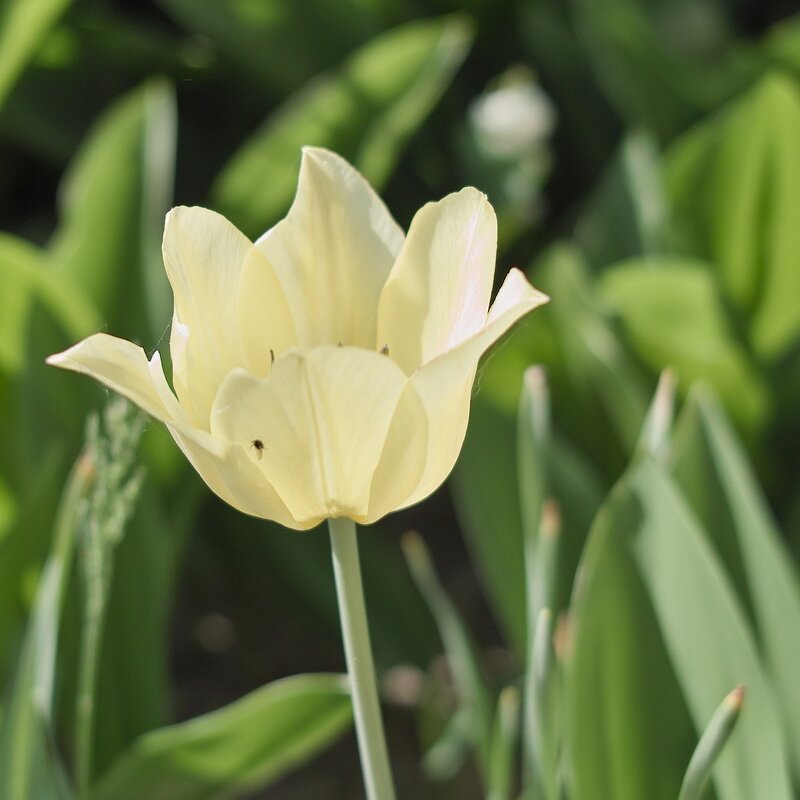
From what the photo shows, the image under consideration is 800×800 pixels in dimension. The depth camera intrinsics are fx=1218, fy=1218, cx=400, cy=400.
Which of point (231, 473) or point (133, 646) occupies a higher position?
point (133, 646)

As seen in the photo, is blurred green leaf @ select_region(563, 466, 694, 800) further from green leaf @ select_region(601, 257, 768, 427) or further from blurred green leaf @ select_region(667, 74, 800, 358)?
blurred green leaf @ select_region(667, 74, 800, 358)

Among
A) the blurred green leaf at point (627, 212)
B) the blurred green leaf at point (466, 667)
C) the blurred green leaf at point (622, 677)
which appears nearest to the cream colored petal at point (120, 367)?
the blurred green leaf at point (622, 677)

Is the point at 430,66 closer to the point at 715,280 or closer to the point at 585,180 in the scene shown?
the point at 715,280

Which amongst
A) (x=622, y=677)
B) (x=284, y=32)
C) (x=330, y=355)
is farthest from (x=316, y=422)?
(x=284, y=32)

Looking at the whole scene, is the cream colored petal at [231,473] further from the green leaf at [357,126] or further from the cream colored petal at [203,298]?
the green leaf at [357,126]

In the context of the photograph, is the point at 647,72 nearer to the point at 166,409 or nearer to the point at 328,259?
the point at 328,259

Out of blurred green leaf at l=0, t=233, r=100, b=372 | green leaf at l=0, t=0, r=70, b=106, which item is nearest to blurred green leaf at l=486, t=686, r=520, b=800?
blurred green leaf at l=0, t=233, r=100, b=372
